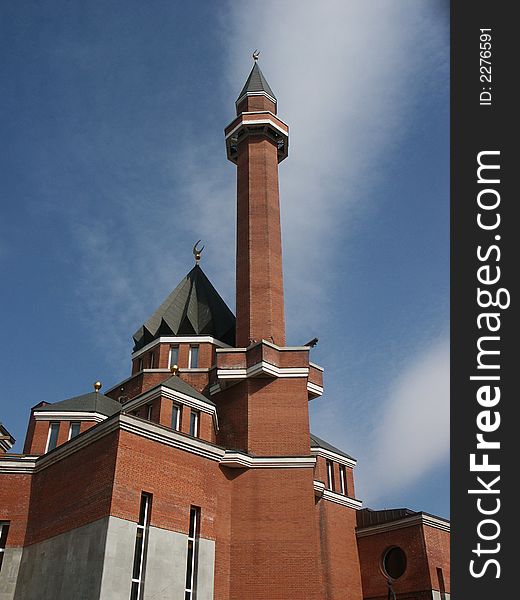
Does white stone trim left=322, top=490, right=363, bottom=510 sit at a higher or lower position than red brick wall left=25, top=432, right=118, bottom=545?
higher

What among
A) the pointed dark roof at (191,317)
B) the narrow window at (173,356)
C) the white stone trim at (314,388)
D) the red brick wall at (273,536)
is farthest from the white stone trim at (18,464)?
the white stone trim at (314,388)

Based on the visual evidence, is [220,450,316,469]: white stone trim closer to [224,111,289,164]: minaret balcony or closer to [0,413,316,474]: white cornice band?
[0,413,316,474]: white cornice band

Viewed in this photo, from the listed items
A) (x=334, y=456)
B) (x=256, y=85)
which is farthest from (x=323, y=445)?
(x=256, y=85)

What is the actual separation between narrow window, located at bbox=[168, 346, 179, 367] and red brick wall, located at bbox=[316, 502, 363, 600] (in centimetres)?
974

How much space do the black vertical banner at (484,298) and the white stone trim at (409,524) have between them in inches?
880

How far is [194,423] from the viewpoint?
26.4m

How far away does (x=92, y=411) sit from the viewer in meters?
27.9

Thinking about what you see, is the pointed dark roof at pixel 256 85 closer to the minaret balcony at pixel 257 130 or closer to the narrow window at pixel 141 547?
the minaret balcony at pixel 257 130

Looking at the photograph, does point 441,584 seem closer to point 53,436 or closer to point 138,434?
point 138,434

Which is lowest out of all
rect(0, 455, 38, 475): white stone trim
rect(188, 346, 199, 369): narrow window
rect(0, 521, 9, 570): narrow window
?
rect(0, 521, 9, 570): narrow window

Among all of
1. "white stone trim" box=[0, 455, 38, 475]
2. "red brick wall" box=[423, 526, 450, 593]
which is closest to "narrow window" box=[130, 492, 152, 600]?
"white stone trim" box=[0, 455, 38, 475]

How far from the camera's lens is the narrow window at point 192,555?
21380mm

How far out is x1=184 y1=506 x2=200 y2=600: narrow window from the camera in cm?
2138

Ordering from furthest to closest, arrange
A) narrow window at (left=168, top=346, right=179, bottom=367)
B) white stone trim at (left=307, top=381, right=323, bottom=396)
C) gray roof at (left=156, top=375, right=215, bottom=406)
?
narrow window at (left=168, top=346, right=179, bottom=367), white stone trim at (left=307, top=381, right=323, bottom=396), gray roof at (left=156, top=375, right=215, bottom=406)
